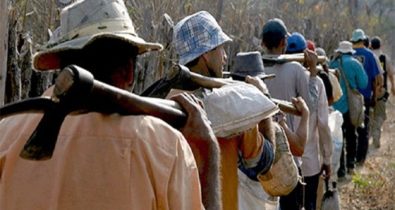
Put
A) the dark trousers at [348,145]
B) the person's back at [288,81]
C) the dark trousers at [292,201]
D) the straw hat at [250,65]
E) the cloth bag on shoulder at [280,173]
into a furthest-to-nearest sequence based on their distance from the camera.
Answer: the dark trousers at [348,145]
the dark trousers at [292,201]
the person's back at [288,81]
the straw hat at [250,65]
the cloth bag on shoulder at [280,173]

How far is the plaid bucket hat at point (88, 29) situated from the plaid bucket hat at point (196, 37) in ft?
3.17

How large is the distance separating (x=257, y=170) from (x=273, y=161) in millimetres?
100

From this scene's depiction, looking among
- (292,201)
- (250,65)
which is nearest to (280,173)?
(250,65)

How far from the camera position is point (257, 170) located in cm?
358

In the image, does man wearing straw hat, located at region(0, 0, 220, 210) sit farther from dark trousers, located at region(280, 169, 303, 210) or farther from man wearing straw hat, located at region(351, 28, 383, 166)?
man wearing straw hat, located at region(351, 28, 383, 166)

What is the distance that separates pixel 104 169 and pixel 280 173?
5.19 ft

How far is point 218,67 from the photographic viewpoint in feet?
11.6

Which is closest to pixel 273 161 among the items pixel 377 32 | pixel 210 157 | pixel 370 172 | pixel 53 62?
pixel 210 157

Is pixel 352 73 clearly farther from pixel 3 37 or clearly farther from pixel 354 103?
pixel 3 37

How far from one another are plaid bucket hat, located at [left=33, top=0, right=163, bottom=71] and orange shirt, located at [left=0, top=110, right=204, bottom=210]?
0.23m

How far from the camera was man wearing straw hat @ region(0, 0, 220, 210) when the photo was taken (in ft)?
7.42

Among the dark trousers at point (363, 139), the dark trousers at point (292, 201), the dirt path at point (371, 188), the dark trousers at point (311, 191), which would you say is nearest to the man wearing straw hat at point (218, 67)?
the dark trousers at point (292, 201)

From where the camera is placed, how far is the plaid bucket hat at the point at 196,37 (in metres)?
3.49

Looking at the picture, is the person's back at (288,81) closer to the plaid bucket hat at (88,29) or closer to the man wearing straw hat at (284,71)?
the man wearing straw hat at (284,71)
